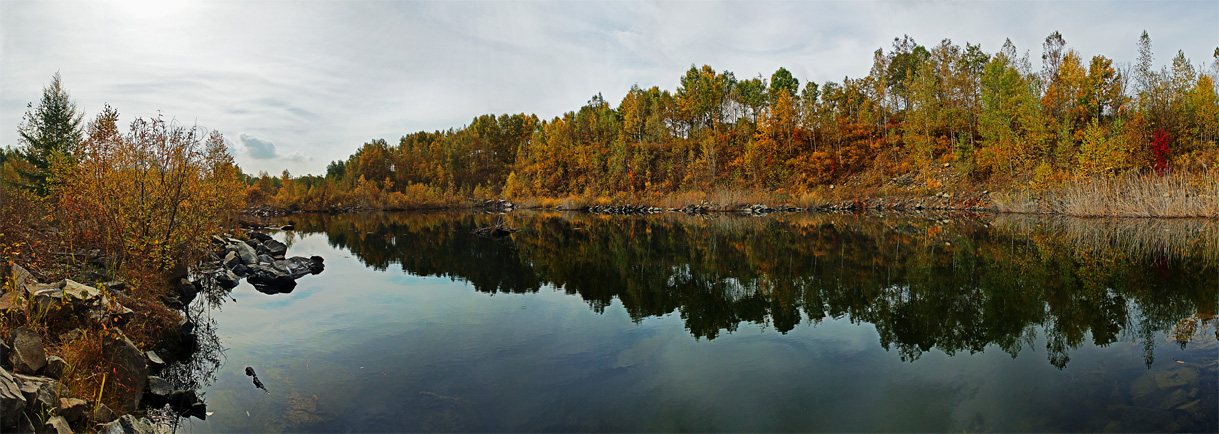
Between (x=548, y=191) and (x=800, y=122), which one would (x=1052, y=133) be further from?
(x=548, y=191)

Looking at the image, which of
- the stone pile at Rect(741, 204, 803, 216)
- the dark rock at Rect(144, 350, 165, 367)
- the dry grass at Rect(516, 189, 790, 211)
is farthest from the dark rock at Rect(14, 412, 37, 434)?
the dry grass at Rect(516, 189, 790, 211)

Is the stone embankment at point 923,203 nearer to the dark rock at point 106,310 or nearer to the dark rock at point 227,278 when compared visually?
the dark rock at point 227,278

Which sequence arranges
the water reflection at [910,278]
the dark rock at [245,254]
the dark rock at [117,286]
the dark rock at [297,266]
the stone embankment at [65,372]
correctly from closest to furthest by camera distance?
the stone embankment at [65,372], the dark rock at [117,286], the water reflection at [910,278], the dark rock at [297,266], the dark rock at [245,254]

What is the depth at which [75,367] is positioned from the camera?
500 centimetres

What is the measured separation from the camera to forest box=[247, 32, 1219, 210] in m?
36.2

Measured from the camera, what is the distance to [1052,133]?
137 feet

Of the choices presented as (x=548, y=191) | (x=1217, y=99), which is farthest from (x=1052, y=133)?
(x=548, y=191)

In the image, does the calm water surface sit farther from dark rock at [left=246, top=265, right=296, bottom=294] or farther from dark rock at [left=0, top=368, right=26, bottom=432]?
dark rock at [left=0, top=368, right=26, bottom=432]

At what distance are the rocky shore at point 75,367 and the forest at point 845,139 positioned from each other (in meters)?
39.4

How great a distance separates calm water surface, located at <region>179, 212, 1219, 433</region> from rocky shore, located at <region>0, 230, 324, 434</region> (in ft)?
1.66

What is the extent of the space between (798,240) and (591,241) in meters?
8.71

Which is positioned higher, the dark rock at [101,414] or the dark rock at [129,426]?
the dark rock at [101,414]

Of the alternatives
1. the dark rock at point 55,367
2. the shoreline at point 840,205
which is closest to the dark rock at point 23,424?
the dark rock at point 55,367

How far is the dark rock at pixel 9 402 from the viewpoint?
138 inches
